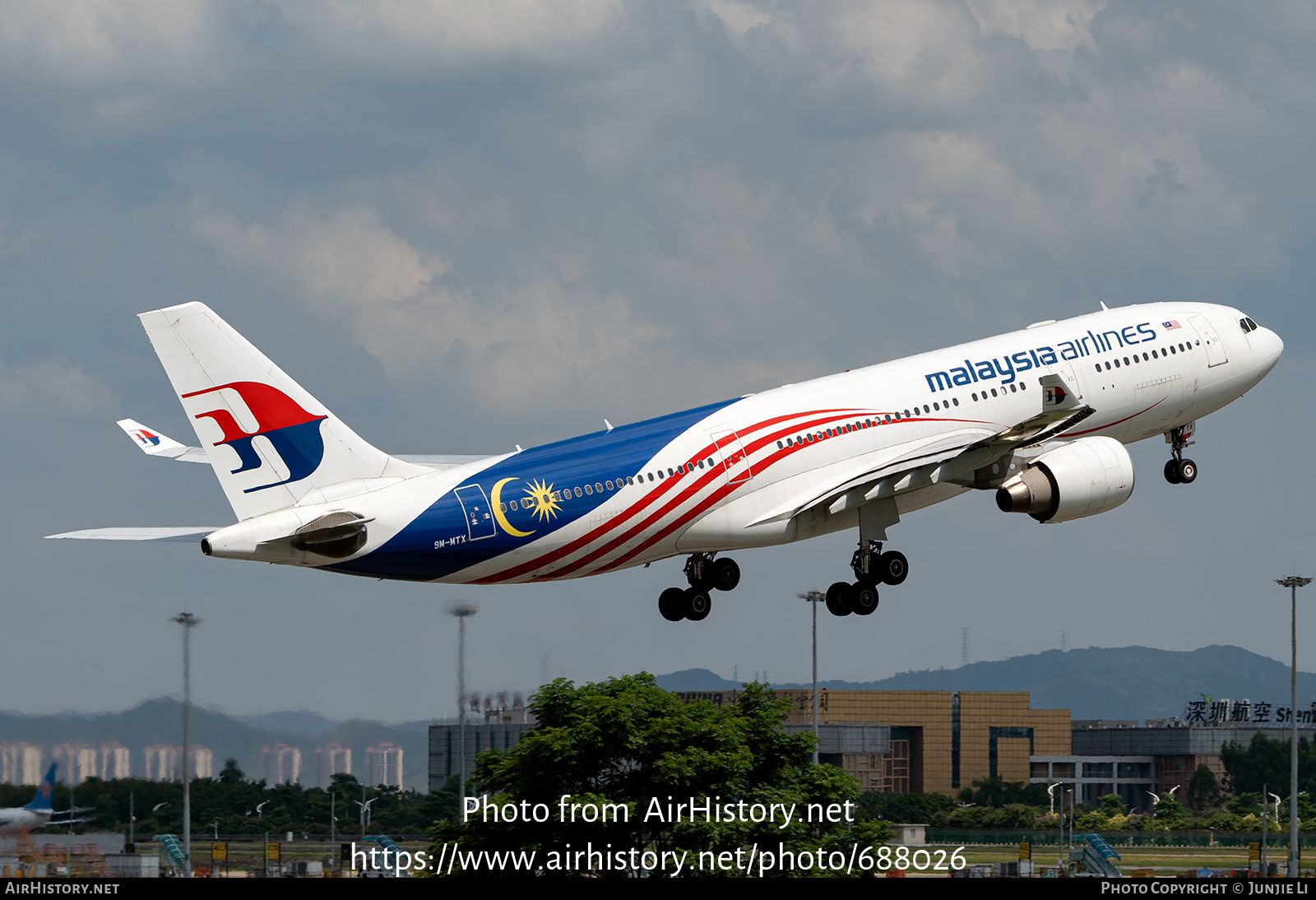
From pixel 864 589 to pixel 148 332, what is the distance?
20.4 metres

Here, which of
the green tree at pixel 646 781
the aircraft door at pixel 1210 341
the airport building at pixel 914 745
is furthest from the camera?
the airport building at pixel 914 745

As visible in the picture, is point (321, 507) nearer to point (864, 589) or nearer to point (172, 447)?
point (172, 447)

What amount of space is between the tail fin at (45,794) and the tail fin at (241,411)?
18759 millimetres

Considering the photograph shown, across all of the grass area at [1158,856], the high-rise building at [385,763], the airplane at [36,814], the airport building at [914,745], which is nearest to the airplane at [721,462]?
the airplane at [36,814]

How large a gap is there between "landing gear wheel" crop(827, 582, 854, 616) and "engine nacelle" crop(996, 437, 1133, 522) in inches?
194

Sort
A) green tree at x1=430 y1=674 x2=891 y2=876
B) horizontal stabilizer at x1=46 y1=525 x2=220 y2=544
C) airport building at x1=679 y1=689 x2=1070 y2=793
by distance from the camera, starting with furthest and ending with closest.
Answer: airport building at x1=679 y1=689 x2=1070 y2=793 → green tree at x1=430 y1=674 x2=891 y2=876 → horizontal stabilizer at x1=46 y1=525 x2=220 y2=544

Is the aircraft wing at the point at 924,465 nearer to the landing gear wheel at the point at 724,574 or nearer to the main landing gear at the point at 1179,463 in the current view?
the landing gear wheel at the point at 724,574

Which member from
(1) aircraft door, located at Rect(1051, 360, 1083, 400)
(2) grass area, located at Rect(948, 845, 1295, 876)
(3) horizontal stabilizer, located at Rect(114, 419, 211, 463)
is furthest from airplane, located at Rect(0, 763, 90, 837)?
(2) grass area, located at Rect(948, 845, 1295, 876)

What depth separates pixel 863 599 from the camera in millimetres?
47062

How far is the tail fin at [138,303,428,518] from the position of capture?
38.2 metres

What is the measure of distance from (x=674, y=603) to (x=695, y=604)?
616 millimetres

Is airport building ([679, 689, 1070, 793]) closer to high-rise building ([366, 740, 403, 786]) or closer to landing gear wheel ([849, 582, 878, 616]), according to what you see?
high-rise building ([366, 740, 403, 786])

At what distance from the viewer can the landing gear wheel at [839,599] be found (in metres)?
47.4

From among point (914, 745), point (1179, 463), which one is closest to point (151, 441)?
point (1179, 463)
